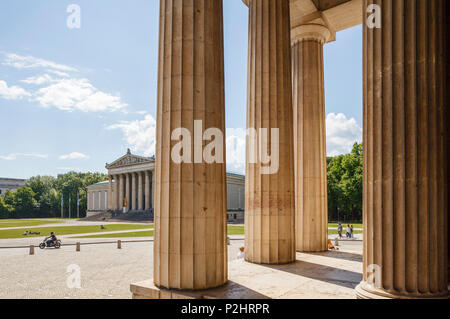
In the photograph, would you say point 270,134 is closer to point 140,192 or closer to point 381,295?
point 381,295

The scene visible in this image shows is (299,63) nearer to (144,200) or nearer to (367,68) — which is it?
(367,68)

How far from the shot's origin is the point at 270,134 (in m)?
20.1

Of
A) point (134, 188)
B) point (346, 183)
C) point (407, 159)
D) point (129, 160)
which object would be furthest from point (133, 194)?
point (407, 159)

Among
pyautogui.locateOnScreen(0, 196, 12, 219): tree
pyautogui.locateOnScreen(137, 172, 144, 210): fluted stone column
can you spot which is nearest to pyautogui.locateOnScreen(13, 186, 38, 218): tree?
pyautogui.locateOnScreen(0, 196, 12, 219): tree

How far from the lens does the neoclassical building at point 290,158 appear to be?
34.0 ft

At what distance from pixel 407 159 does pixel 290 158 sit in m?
10.1

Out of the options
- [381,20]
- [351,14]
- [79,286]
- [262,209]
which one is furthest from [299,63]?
[79,286]

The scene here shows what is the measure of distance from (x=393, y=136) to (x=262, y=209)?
1007 cm

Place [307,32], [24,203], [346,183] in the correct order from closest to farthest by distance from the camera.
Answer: [307,32] < [346,183] < [24,203]

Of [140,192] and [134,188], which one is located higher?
[134,188]

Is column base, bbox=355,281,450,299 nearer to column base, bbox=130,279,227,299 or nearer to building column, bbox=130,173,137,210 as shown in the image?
column base, bbox=130,279,227,299

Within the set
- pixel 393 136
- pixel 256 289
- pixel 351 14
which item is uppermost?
pixel 351 14

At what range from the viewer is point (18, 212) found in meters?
179

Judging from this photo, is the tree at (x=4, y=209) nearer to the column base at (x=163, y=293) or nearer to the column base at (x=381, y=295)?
the column base at (x=163, y=293)
